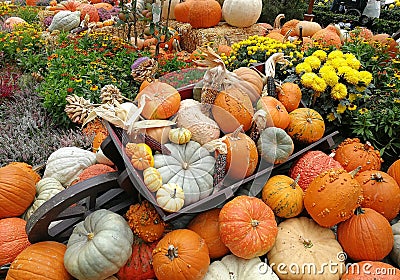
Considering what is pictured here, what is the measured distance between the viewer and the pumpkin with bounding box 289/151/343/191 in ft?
7.41

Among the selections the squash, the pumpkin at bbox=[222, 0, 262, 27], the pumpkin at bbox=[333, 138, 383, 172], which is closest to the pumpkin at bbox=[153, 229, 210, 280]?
the pumpkin at bbox=[333, 138, 383, 172]

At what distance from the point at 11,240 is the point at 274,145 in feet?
5.52

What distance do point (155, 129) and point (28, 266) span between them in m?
0.97

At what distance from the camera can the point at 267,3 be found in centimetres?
759

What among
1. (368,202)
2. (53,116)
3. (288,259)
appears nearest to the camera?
(288,259)

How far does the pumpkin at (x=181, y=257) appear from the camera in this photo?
1.78m

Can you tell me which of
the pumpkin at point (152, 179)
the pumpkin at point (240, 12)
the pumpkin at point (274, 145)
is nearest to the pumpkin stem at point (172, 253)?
the pumpkin at point (152, 179)

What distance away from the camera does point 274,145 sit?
2121mm

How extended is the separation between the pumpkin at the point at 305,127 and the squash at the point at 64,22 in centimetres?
486

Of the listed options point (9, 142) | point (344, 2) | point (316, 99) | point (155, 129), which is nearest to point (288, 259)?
point (155, 129)

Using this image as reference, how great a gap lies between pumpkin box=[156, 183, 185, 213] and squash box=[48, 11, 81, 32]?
5.08m

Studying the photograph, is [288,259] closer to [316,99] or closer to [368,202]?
[368,202]

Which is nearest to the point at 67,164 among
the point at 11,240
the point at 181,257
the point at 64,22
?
the point at 11,240

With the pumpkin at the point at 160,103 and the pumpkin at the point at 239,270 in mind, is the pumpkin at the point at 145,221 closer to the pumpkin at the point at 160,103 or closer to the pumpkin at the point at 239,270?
the pumpkin at the point at 239,270
